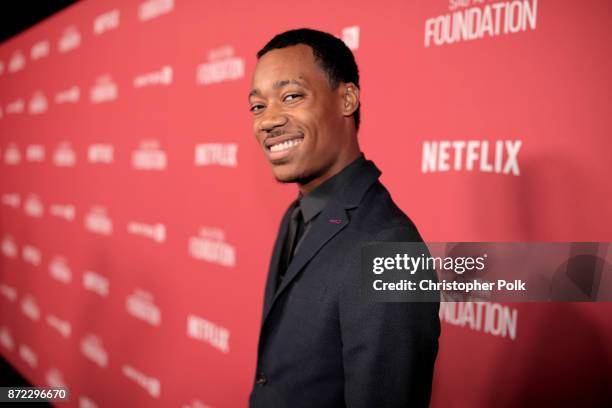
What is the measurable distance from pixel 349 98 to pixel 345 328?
49 cm

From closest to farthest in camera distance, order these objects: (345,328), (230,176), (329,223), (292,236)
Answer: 1. (345,328)
2. (329,223)
3. (292,236)
4. (230,176)

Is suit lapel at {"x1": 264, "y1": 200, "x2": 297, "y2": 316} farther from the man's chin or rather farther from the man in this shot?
the man's chin

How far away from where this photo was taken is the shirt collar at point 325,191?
944mm

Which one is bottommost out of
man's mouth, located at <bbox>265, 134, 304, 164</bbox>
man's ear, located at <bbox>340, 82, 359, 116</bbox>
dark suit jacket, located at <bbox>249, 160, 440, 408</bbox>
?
dark suit jacket, located at <bbox>249, 160, 440, 408</bbox>

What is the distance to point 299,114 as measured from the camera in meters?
0.92

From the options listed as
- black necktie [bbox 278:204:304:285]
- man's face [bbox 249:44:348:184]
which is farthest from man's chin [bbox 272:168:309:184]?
black necktie [bbox 278:204:304:285]

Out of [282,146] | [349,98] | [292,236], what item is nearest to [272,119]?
[282,146]

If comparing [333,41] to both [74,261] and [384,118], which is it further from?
[74,261]

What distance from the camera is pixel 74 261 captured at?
302 centimetres

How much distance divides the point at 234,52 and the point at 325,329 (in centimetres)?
146

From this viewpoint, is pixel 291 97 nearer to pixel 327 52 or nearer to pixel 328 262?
pixel 327 52

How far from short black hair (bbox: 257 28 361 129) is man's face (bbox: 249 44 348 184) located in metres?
0.02

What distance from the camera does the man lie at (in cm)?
76

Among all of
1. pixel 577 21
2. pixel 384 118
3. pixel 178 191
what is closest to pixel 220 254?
pixel 178 191
